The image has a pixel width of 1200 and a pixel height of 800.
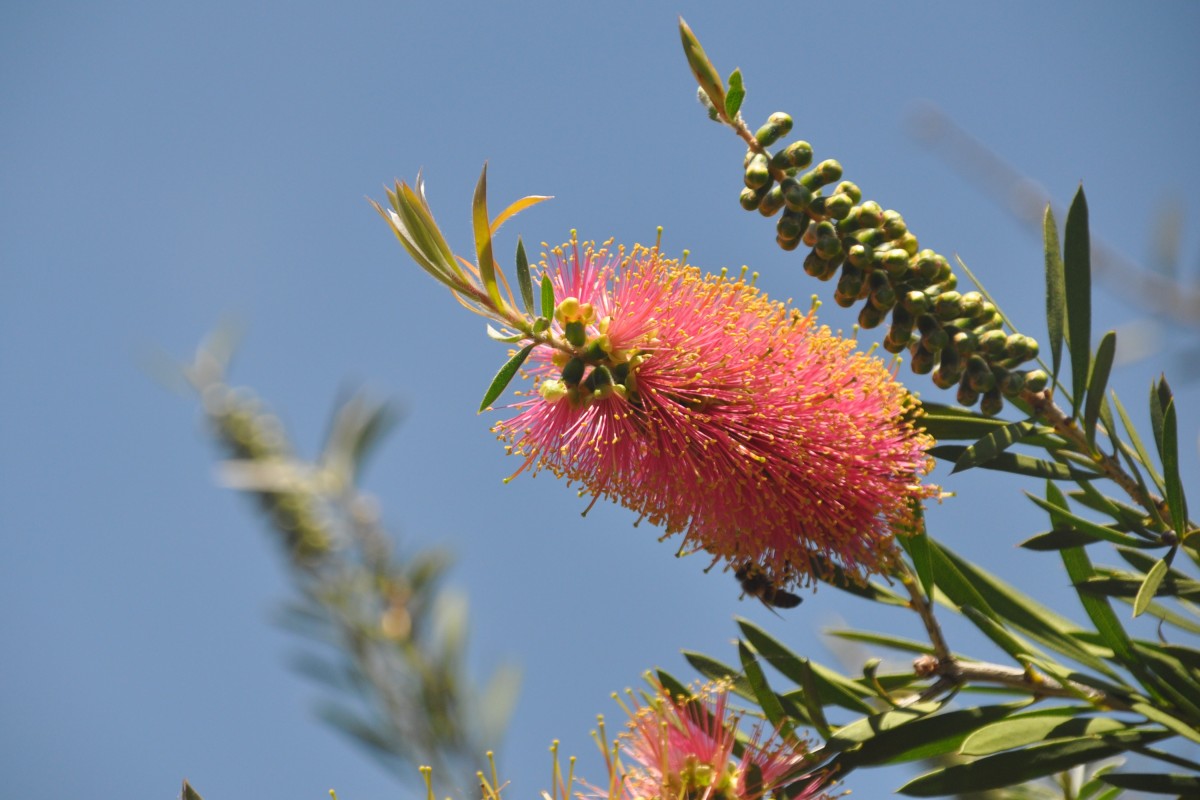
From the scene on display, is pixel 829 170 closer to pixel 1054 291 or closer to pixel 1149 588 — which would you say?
pixel 1054 291

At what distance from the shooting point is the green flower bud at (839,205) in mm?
1600

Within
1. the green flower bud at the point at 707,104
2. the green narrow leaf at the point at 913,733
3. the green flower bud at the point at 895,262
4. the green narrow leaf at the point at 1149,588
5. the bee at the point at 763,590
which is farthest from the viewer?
the bee at the point at 763,590

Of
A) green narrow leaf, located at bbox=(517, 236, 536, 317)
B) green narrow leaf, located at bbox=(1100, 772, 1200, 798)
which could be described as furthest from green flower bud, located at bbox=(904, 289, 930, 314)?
green narrow leaf, located at bbox=(1100, 772, 1200, 798)

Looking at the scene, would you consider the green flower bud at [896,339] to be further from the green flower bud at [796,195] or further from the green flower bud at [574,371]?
the green flower bud at [574,371]

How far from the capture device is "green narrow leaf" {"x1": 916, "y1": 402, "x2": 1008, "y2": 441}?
1.70 m

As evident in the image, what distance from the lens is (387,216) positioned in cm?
154

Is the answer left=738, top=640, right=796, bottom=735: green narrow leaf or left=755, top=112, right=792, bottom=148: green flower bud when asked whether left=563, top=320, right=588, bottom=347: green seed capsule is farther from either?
left=738, top=640, right=796, bottom=735: green narrow leaf

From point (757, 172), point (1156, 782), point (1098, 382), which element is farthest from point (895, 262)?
point (1156, 782)

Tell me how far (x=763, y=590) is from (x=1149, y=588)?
0.64 meters

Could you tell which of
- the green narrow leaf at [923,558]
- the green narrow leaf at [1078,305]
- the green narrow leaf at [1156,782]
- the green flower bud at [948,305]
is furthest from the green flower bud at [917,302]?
the green narrow leaf at [1156,782]

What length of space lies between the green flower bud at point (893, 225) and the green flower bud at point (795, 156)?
0.51 ft

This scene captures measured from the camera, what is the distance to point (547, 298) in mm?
1536

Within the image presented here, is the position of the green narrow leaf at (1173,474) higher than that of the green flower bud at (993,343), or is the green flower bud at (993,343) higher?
the green flower bud at (993,343)

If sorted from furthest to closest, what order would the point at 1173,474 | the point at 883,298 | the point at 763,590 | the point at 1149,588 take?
the point at 763,590, the point at 883,298, the point at 1173,474, the point at 1149,588
